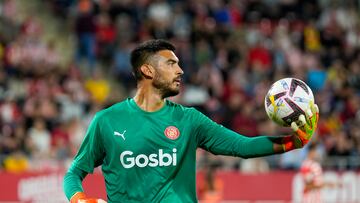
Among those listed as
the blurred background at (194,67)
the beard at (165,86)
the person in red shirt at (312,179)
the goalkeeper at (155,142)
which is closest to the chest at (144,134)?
the goalkeeper at (155,142)

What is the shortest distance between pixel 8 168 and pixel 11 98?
1.49 metres

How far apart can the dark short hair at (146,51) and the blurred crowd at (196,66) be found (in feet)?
32.2

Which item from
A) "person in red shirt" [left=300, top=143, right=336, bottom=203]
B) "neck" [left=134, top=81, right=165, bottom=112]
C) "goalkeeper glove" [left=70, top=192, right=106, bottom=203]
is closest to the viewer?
"goalkeeper glove" [left=70, top=192, right=106, bottom=203]

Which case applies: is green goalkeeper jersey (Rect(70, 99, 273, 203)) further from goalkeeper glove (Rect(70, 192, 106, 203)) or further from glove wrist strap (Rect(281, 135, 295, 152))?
goalkeeper glove (Rect(70, 192, 106, 203))

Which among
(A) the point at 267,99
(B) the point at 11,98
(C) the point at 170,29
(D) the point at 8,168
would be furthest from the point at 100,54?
(A) the point at 267,99

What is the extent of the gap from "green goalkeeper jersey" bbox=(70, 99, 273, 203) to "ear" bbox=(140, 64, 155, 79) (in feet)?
0.74

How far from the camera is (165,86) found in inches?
238

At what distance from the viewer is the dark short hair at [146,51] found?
6.07m

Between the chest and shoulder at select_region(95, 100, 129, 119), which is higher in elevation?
shoulder at select_region(95, 100, 129, 119)

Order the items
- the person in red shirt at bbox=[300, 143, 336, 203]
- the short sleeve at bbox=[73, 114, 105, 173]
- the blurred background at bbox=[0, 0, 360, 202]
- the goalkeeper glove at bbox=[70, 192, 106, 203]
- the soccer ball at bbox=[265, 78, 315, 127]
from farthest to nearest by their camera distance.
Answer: the blurred background at bbox=[0, 0, 360, 202] → the person in red shirt at bbox=[300, 143, 336, 203] → the short sleeve at bbox=[73, 114, 105, 173] → the soccer ball at bbox=[265, 78, 315, 127] → the goalkeeper glove at bbox=[70, 192, 106, 203]

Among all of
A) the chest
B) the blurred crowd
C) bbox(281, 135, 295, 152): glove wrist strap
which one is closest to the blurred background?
the blurred crowd

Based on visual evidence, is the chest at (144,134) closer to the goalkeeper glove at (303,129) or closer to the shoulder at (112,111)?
the shoulder at (112,111)

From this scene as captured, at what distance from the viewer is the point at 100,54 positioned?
62.8ft

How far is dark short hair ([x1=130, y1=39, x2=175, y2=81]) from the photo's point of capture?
6.07 metres
